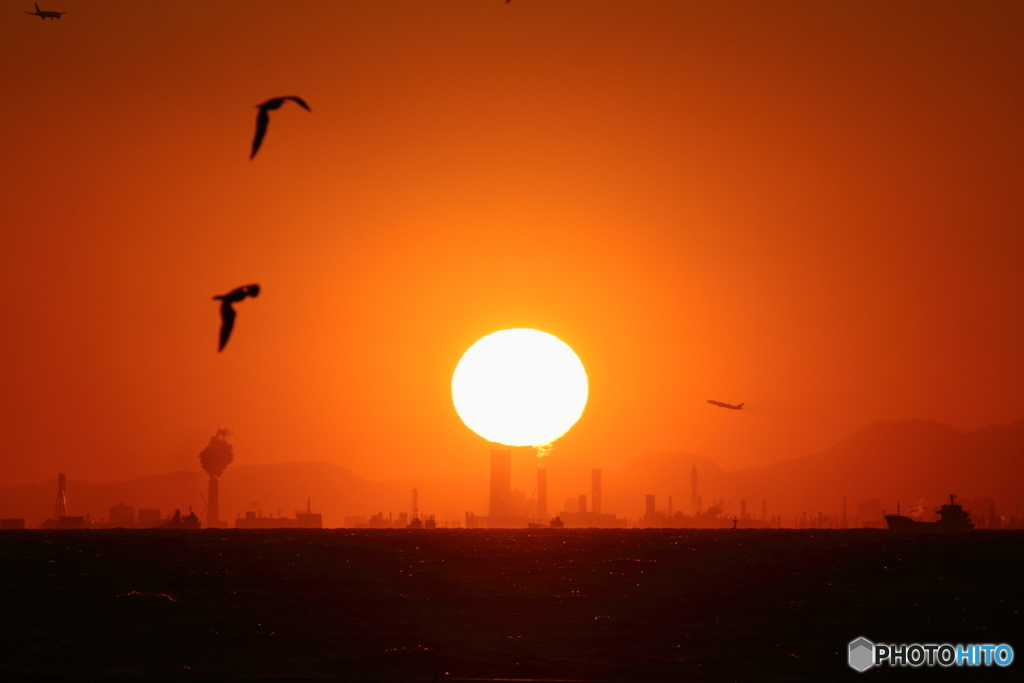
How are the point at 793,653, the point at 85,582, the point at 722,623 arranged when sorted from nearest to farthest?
the point at 793,653
the point at 722,623
the point at 85,582

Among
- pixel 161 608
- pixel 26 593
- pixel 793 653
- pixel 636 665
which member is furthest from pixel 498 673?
pixel 26 593

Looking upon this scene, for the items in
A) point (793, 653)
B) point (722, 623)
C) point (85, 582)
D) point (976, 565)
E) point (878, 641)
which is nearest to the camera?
point (793, 653)

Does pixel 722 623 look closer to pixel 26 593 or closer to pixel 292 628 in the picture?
pixel 292 628

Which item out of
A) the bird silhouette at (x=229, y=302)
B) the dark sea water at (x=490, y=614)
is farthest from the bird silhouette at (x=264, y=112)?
the dark sea water at (x=490, y=614)

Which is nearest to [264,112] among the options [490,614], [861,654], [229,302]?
[229,302]

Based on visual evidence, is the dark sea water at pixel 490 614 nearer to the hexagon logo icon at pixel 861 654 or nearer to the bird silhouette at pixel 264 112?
the hexagon logo icon at pixel 861 654

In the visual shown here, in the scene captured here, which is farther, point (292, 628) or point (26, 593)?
point (26, 593)

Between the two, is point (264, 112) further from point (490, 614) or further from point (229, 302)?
point (490, 614)
